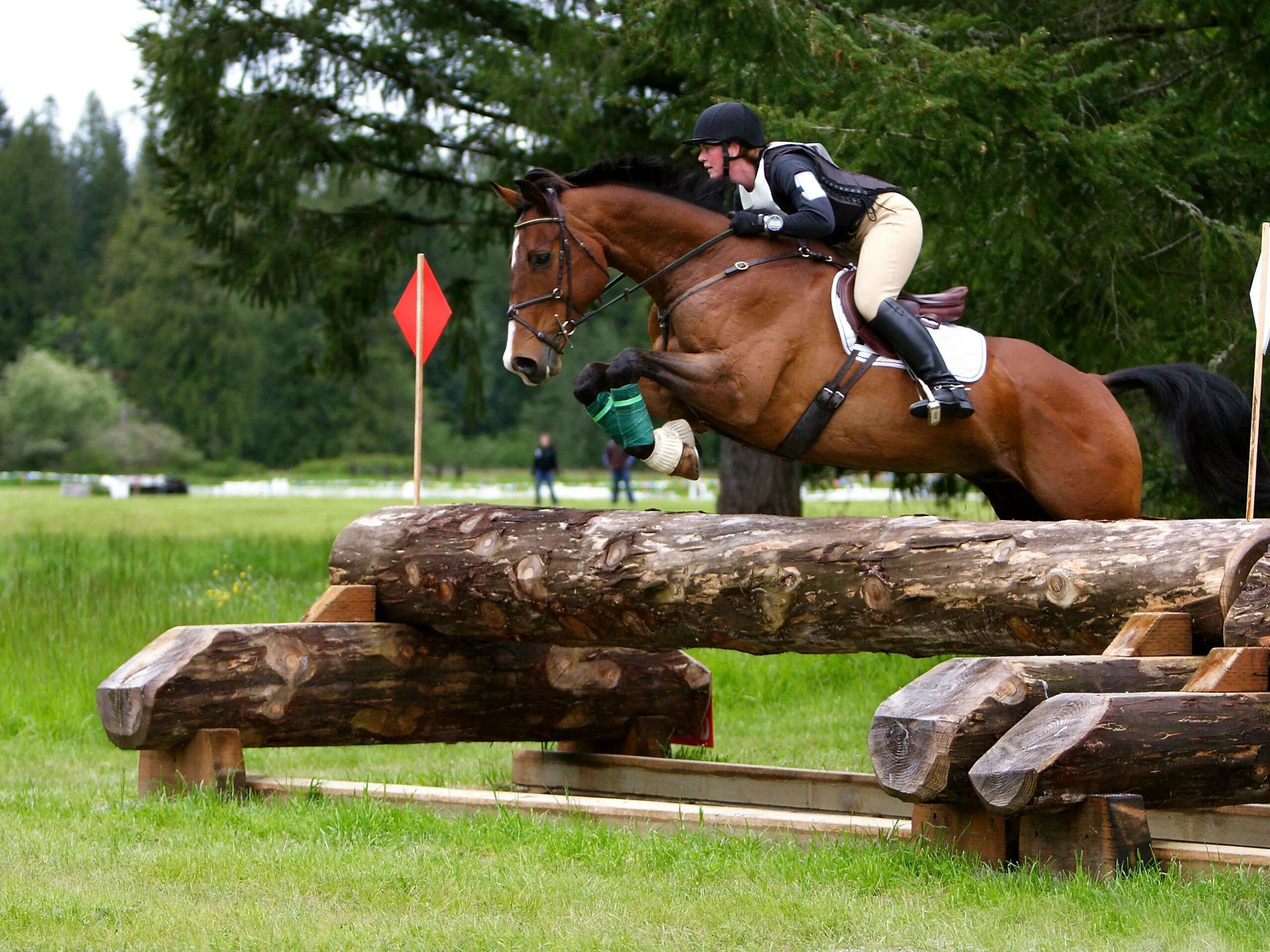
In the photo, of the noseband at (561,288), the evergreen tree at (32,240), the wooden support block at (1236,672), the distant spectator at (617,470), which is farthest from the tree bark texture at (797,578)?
the evergreen tree at (32,240)

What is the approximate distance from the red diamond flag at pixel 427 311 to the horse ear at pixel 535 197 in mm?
754

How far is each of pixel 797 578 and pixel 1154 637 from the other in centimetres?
103

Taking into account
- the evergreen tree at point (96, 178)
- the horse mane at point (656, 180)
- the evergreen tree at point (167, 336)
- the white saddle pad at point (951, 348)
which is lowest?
the white saddle pad at point (951, 348)

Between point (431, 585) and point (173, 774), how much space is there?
1189 millimetres

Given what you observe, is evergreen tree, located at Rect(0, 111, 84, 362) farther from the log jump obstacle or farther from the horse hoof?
the horse hoof

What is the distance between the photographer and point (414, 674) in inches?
219

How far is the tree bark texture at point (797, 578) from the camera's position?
3.89m

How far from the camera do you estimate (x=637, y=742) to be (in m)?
6.19

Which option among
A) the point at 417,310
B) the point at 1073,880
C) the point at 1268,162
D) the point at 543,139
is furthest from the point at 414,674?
the point at 543,139

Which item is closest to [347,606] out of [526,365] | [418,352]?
[418,352]

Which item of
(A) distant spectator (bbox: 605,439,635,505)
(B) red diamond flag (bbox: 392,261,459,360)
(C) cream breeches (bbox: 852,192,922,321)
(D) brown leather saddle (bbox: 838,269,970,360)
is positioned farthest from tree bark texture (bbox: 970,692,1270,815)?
(A) distant spectator (bbox: 605,439,635,505)

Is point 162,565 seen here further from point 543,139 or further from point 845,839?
point 845,839

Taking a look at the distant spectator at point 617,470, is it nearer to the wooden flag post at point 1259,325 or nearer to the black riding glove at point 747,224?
the black riding glove at point 747,224

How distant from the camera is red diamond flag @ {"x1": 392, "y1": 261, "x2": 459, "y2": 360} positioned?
19.0ft
